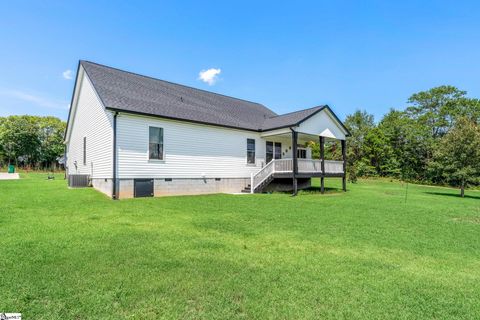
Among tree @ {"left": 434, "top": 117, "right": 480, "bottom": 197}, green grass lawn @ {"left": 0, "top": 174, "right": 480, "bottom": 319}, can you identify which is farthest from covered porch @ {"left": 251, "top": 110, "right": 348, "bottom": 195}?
green grass lawn @ {"left": 0, "top": 174, "right": 480, "bottom": 319}

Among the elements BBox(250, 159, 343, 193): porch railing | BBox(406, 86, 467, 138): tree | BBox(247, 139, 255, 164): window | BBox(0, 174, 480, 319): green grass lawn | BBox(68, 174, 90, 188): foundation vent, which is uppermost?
BBox(406, 86, 467, 138): tree

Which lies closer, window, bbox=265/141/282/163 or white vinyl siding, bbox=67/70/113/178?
white vinyl siding, bbox=67/70/113/178

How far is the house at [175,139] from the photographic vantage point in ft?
41.5

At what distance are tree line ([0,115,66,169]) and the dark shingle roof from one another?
3245 centimetres

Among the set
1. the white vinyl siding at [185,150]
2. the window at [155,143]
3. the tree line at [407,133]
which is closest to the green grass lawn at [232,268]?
the white vinyl siding at [185,150]

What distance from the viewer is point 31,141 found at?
4272 cm

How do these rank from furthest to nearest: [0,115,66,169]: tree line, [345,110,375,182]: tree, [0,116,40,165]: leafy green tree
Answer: [0,115,66,169]: tree line, [0,116,40,165]: leafy green tree, [345,110,375,182]: tree

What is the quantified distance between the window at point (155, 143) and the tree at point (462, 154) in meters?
19.7

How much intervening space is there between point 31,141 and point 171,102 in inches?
1543

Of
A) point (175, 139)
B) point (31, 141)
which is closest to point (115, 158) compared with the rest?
point (175, 139)

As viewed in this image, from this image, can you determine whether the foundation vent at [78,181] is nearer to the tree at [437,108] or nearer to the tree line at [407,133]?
the tree line at [407,133]

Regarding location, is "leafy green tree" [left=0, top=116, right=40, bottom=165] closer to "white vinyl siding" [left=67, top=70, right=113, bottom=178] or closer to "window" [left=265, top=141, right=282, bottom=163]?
"white vinyl siding" [left=67, top=70, right=113, bottom=178]

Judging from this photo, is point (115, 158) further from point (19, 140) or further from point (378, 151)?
point (19, 140)

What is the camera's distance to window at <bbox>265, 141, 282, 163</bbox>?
61.1 ft
